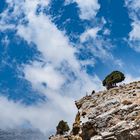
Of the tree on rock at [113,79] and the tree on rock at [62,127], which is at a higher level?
the tree on rock at [113,79]

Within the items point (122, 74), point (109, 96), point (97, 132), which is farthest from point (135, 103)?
point (122, 74)

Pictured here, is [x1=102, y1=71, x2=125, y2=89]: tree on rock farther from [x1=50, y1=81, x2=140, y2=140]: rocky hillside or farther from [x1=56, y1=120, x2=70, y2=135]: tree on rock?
[x1=50, y1=81, x2=140, y2=140]: rocky hillside

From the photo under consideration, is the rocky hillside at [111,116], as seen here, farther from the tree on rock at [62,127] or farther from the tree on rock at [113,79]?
the tree on rock at [62,127]

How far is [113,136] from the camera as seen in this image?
7094 cm

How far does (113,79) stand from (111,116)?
66.0 metres

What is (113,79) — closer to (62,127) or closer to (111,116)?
(62,127)

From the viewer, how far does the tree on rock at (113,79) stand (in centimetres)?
14038

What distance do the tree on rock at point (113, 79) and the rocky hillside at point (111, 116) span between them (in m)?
40.2

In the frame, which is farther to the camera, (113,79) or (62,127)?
(62,127)

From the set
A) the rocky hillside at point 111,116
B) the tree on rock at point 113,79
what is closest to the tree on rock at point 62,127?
the tree on rock at point 113,79

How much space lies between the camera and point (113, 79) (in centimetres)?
14262

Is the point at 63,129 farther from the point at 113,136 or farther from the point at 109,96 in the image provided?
the point at 113,136

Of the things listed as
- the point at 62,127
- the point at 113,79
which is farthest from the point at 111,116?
the point at 62,127

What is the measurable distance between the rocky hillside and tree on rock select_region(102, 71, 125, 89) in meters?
40.2
